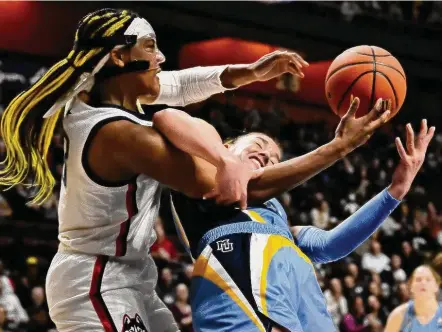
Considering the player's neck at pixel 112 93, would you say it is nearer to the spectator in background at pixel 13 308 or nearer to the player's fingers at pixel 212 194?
the player's fingers at pixel 212 194

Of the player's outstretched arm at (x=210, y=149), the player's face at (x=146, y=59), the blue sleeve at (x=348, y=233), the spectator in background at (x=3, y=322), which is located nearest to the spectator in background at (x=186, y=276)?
the spectator in background at (x=3, y=322)

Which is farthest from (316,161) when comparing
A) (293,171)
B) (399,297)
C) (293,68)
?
(399,297)

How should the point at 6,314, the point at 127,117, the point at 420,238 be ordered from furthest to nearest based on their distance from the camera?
1. the point at 420,238
2. the point at 6,314
3. the point at 127,117

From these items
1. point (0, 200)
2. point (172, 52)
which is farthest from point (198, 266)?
point (172, 52)

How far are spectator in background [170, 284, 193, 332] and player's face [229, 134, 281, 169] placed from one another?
504cm

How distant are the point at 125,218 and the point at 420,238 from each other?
1202 cm

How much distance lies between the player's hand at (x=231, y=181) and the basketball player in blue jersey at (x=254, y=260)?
560 mm

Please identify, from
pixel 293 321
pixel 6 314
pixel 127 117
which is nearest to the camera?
pixel 127 117

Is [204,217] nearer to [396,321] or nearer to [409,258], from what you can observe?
[396,321]

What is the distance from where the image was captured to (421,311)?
18.6 feet

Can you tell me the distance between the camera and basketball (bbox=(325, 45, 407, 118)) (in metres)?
3.52

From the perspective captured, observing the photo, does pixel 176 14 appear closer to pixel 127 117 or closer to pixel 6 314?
pixel 6 314

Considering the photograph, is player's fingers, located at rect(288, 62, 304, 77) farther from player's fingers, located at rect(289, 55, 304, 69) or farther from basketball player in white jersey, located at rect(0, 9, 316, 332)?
basketball player in white jersey, located at rect(0, 9, 316, 332)

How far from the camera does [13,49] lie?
14844mm
